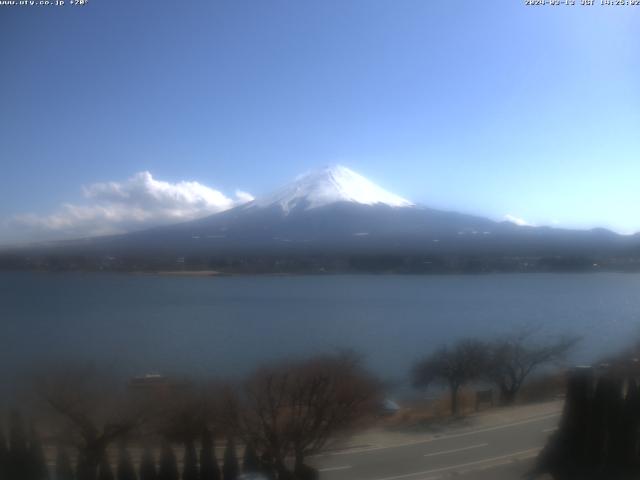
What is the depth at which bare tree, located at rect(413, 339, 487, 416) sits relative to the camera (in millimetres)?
2123

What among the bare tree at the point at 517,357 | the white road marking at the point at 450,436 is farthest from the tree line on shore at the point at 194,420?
the bare tree at the point at 517,357

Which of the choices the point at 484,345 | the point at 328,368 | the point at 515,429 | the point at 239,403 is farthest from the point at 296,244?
the point at 515,429

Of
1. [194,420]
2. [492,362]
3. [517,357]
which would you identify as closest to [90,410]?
[194,420]

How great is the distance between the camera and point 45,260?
87.0 inches

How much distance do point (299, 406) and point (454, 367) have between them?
0.67 metres

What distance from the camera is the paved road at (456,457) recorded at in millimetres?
2051

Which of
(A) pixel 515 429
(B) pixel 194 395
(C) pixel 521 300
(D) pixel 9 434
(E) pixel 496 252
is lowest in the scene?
(A) pixel 515 429

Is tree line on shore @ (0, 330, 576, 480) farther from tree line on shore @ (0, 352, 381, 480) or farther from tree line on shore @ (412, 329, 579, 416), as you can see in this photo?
tree line on shore @ (412, 329, 579, 416)

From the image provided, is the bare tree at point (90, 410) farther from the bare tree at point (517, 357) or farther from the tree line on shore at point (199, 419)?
the bare tree at point (517, 357)

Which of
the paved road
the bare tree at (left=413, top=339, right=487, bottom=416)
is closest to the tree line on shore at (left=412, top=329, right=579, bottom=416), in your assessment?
the bare tree at (left=413, top=339, right=487, bottom=416)

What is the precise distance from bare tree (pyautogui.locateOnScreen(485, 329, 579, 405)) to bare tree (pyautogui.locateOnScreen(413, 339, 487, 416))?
63mm

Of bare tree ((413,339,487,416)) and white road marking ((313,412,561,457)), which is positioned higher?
bare tree ((413,339,487,416))

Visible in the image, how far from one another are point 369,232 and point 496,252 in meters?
0.65

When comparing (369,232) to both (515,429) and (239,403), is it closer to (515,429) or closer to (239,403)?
(239,403)
